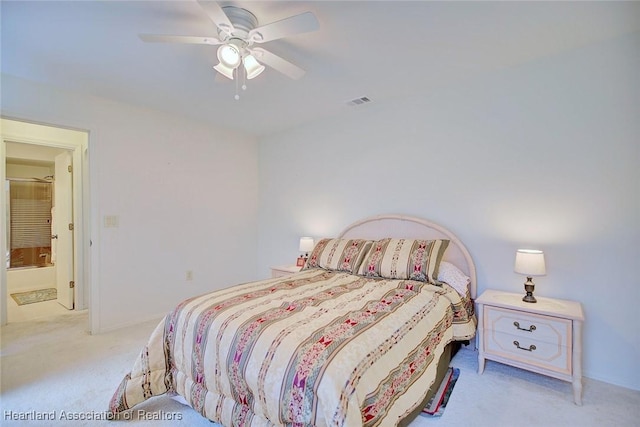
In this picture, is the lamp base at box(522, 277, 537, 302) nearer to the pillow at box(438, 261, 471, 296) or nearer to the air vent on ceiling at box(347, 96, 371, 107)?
the pillow at box(438, 261, 471, 296)

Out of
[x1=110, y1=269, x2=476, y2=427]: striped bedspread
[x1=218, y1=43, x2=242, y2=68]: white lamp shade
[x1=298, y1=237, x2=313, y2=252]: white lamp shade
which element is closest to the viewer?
[x1=110, y1=269, x2=476, y2=427]: striped bedspread

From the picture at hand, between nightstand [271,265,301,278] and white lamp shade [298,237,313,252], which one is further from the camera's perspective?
white lamp shade [298,237,313,252]

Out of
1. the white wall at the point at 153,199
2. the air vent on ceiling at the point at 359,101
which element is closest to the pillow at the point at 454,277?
the air vent on ceiling at the point at 359,101

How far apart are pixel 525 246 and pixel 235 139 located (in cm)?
363

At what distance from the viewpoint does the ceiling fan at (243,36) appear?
61.1 inches

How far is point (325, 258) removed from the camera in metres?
3.06

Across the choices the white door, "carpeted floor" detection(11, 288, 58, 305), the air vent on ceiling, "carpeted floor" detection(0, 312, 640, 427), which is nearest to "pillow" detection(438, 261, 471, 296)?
"carpeted floor" detection(0, 312, 640, 427)

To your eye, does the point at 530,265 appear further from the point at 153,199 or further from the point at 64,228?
the point at 64,228

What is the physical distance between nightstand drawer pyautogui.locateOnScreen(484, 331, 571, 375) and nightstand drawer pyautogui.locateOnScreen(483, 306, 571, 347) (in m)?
0.02

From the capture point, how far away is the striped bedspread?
124cm

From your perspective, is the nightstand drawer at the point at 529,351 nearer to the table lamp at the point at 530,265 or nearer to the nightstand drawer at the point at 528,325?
the nightstand drawer at the point at 528,325

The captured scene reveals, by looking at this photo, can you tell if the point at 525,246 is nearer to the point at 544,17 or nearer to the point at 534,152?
the point at 534,152

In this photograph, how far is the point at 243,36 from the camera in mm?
1846

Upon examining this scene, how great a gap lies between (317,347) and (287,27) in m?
1.59
